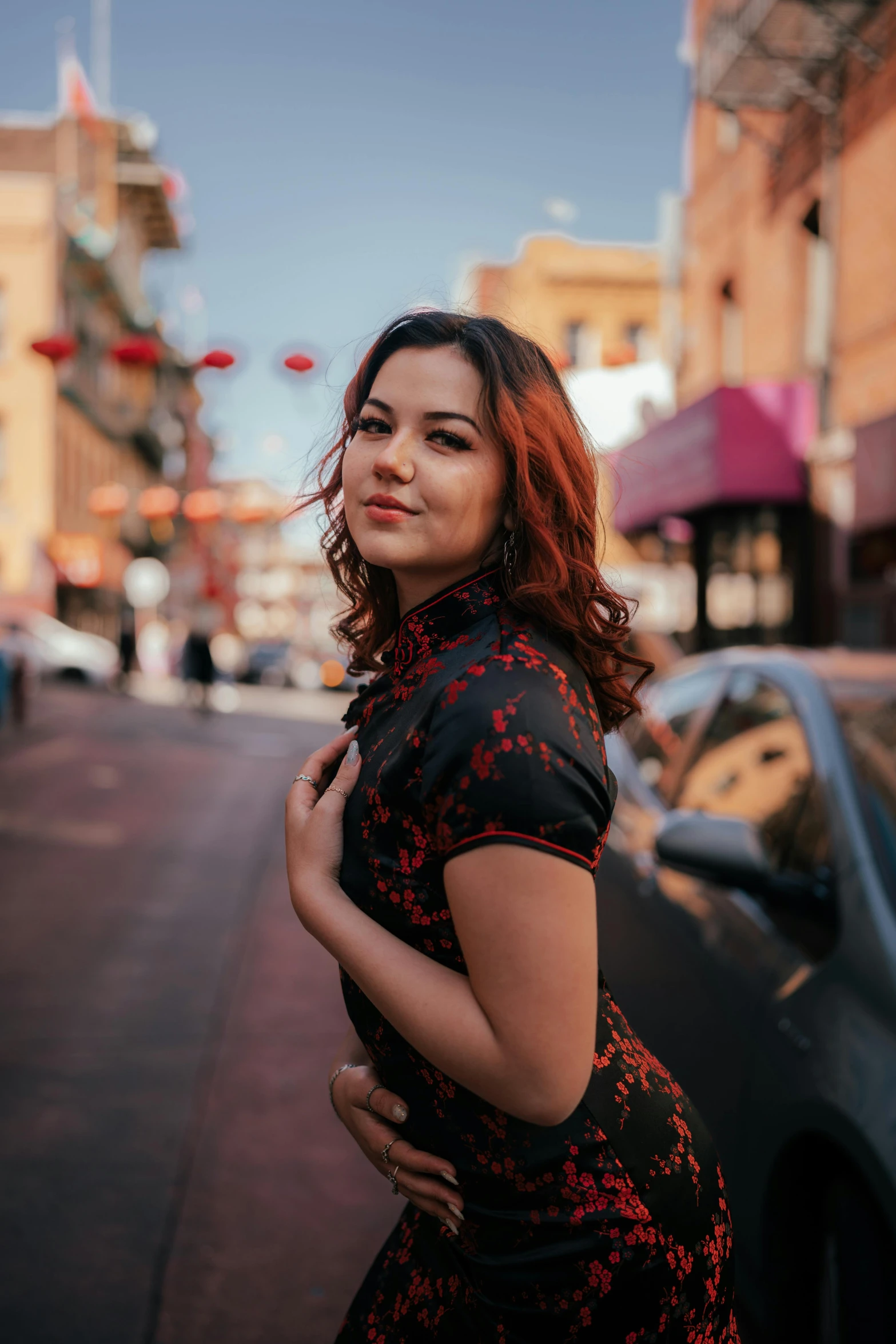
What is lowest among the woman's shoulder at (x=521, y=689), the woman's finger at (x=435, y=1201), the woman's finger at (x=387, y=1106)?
the woman's finger at (x=435, y=1201)

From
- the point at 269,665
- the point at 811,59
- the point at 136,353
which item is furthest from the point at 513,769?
the point at 269,665

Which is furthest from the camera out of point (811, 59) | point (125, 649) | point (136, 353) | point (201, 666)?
point (125, 649)

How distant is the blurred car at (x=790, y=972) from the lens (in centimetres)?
214

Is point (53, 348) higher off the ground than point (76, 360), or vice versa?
point (76, 360)

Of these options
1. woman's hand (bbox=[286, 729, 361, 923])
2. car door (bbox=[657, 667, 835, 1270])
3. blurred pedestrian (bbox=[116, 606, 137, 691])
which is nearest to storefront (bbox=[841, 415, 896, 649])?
car door (bbox=[657, 667, 835, 1270])

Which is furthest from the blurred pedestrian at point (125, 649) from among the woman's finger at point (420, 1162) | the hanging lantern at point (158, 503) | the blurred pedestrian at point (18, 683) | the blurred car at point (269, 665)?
Result: the woman's finger at point (420, 1162)

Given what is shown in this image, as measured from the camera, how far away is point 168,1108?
423 cm

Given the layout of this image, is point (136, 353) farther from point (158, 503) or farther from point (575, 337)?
point (575, 337)

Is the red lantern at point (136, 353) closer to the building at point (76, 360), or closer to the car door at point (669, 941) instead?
the building at point (76, 360)

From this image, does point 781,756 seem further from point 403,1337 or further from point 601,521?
point 403,1337

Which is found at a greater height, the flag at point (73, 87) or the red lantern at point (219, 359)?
the flag at point (73, 87)

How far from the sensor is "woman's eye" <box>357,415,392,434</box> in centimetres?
149

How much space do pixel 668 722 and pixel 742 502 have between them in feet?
35.3

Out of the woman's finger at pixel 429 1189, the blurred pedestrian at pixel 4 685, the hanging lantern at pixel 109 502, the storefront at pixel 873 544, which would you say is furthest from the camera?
the hanging lantern at pixel 109 502
